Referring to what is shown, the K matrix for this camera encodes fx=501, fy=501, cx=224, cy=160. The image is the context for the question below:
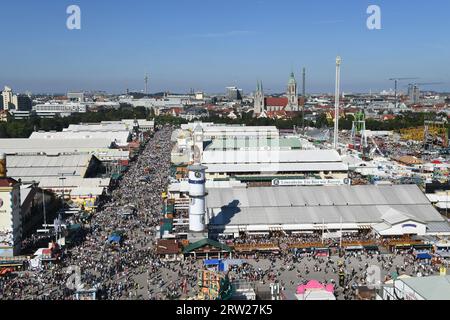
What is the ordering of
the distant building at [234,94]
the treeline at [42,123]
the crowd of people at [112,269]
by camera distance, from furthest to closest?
1. the distant building at [234,94]
2. the treeline at [42,123]
3. the crowd of people at [112,269]

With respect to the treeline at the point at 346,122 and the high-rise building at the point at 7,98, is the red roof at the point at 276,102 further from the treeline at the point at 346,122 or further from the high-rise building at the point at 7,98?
the high-rise building at the point at 7,98

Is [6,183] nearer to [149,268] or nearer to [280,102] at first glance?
[149,268]

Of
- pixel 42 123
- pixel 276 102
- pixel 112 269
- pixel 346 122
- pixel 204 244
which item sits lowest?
pixel 112 269

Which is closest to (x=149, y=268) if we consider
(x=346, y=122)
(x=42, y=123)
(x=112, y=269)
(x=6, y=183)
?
(x=112, y=269)

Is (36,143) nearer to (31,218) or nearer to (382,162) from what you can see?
(31,218)

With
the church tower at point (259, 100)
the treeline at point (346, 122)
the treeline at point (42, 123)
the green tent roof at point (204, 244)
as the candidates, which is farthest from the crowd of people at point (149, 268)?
the church tower at point (259, 100)

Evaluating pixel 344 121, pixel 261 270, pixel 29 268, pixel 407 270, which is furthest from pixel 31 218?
pixel 344 121

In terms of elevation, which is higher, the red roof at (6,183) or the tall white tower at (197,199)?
the red roof at (6,183)

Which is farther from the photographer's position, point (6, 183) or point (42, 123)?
point (42, 123)

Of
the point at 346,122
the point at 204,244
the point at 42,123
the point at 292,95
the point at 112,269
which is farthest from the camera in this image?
the point at 292,95

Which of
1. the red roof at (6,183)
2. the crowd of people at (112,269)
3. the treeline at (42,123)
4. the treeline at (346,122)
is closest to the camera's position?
the crowd of people at (112,269)

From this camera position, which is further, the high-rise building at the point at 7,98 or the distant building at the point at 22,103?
the distant building at the point at 22,103

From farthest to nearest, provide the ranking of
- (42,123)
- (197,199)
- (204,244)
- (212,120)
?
(212,120) < (42,123) < (197,199) < (204,244)
